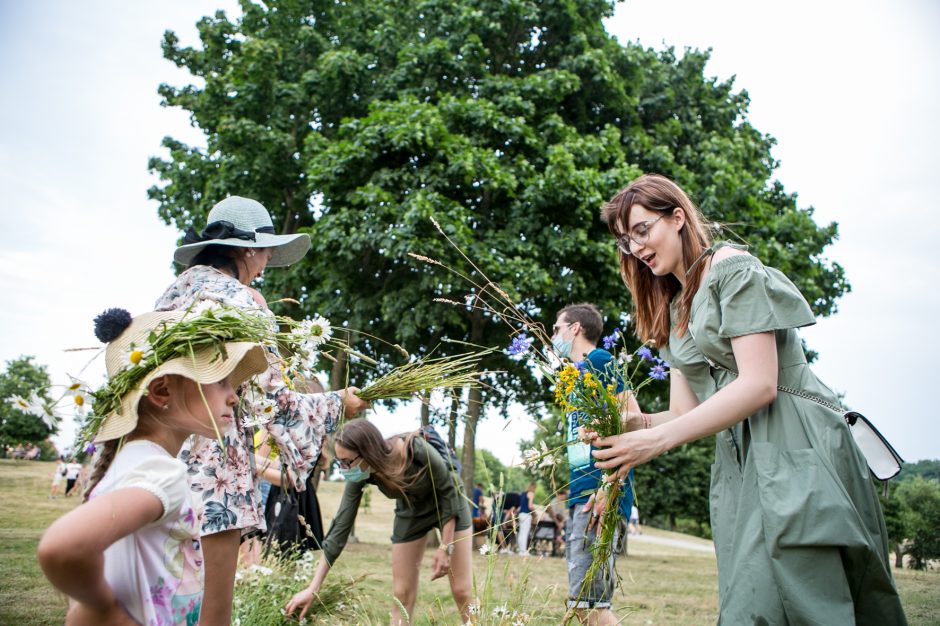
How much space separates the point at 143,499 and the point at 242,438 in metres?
1.17

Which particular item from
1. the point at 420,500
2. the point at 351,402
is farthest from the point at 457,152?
the point at 351,402

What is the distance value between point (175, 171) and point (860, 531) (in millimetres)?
15377

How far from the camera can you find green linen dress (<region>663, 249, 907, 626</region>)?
6.12 ft

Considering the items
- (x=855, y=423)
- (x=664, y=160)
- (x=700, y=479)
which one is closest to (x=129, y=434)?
(x=855, y=423)

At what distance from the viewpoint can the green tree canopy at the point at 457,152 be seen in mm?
11781

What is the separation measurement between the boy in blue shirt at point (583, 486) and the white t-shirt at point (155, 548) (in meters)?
1.43

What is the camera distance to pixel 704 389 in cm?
241

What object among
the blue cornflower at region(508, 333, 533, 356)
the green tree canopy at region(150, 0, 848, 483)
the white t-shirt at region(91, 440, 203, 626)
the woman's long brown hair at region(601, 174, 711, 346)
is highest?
the green tree canopy at region(150, 0, 848, 483)

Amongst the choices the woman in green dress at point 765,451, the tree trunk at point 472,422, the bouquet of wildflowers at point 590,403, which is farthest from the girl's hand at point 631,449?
the tree trunk at point 472,422

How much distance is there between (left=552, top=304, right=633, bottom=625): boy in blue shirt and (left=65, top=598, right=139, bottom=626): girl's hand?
5.23ft

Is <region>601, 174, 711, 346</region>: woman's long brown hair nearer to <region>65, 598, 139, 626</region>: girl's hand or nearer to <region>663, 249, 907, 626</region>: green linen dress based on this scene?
<region>663, 249, 907, 626</region>: green linen dress

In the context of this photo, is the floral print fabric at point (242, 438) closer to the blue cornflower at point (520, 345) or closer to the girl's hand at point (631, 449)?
the blue cornflower at point (520, 345)

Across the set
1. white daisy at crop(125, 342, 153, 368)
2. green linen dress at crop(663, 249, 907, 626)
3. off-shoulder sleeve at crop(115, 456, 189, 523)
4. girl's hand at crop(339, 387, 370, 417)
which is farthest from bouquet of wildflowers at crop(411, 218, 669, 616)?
off-shoulder sleeve at crop(115, 456, 189, 523)

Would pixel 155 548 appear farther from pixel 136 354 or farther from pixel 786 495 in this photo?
pixel 786 495
